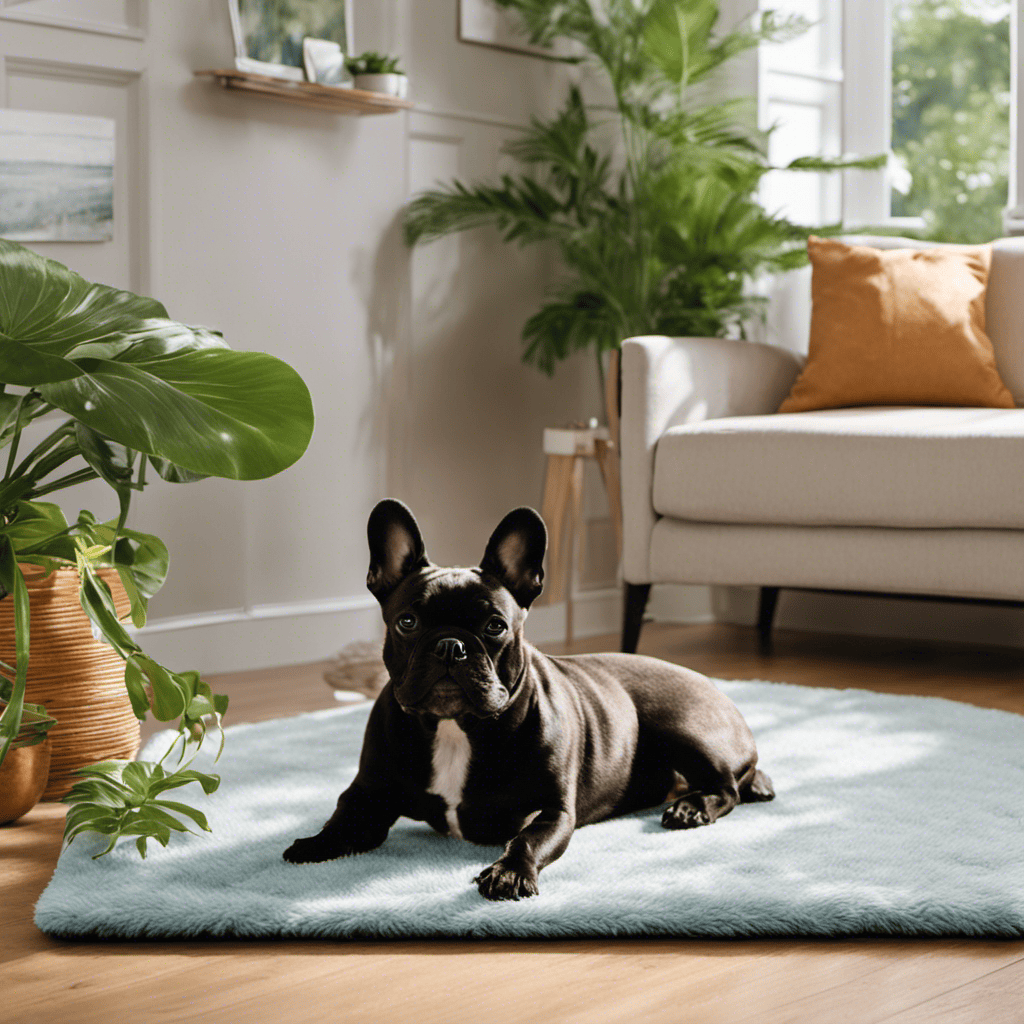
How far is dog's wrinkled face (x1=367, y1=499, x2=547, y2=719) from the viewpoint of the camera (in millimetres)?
1457

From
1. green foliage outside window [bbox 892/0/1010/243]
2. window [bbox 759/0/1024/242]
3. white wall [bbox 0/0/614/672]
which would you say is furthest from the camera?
green foliage outside window [bbox 892/0/1010/243]

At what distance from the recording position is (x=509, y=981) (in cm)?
125

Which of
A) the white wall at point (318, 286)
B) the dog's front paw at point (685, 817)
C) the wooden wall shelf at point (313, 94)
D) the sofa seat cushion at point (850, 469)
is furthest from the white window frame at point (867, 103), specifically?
the dog's front paw at point (685, 817)

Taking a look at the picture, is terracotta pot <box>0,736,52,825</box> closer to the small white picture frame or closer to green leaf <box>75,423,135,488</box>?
green leaf <box>75,423,135,488</box>

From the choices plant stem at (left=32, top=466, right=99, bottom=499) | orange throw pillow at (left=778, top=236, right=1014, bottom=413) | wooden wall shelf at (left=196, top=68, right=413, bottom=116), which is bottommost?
plant stem at (left=32, top=466, right=99, bottom=499)

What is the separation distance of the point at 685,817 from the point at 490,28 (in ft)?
7.87

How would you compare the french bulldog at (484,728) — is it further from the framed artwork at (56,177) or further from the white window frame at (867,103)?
the white window frame at (867,103)

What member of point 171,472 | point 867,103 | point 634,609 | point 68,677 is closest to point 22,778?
point 68,677

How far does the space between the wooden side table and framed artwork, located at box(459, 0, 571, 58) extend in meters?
1.01

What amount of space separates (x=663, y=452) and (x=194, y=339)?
4.87 ft

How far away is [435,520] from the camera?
3434 mm

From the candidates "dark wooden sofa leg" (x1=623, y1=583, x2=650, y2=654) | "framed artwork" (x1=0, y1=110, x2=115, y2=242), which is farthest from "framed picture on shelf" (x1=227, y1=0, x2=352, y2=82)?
Result: "dark wooden sofa leg" (x1=623, y1=583, x2=650, y2=654)

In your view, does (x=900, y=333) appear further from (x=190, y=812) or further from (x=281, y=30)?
(x=190, y=812)

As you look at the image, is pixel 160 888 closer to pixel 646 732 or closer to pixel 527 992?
pixel 527 992
